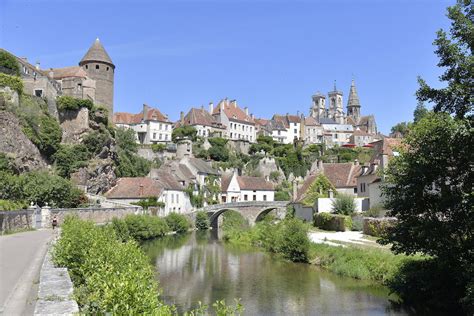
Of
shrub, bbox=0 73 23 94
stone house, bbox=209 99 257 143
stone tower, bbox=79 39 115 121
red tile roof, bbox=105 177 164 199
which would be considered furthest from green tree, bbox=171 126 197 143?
shrub, bbox=0 73 23 94

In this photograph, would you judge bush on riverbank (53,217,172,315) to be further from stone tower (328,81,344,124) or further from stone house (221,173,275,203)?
stone tower (328,81,344,124)

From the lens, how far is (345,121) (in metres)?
143

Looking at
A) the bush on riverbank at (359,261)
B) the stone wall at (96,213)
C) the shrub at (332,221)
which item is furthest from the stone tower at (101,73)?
the bush on riverbank at (359,261)

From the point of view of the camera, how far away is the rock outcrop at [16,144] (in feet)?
145

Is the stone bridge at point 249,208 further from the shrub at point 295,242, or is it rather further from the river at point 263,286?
the shrub at point 295,242

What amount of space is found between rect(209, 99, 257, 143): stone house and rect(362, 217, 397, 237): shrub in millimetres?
61995

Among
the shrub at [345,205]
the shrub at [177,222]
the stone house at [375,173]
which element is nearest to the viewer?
the stone house at [375,173]

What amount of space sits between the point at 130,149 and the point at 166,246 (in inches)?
1288

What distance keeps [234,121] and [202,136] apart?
38.8ft

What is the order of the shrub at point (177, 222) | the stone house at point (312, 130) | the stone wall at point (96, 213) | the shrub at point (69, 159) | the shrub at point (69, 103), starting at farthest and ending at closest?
the stone house at point (312, 130), the shrub at point (69, 103), the shrub at point (69, 159), the shrub at point (177, 222), the stone wall at point (96, 213)

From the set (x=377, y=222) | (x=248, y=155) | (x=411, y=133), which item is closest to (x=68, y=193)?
(x=377, y=222)

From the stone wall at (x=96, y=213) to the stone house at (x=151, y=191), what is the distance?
509cm

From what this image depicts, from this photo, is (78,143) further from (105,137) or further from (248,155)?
(248,155)

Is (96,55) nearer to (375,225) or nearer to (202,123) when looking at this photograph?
(202,123)
